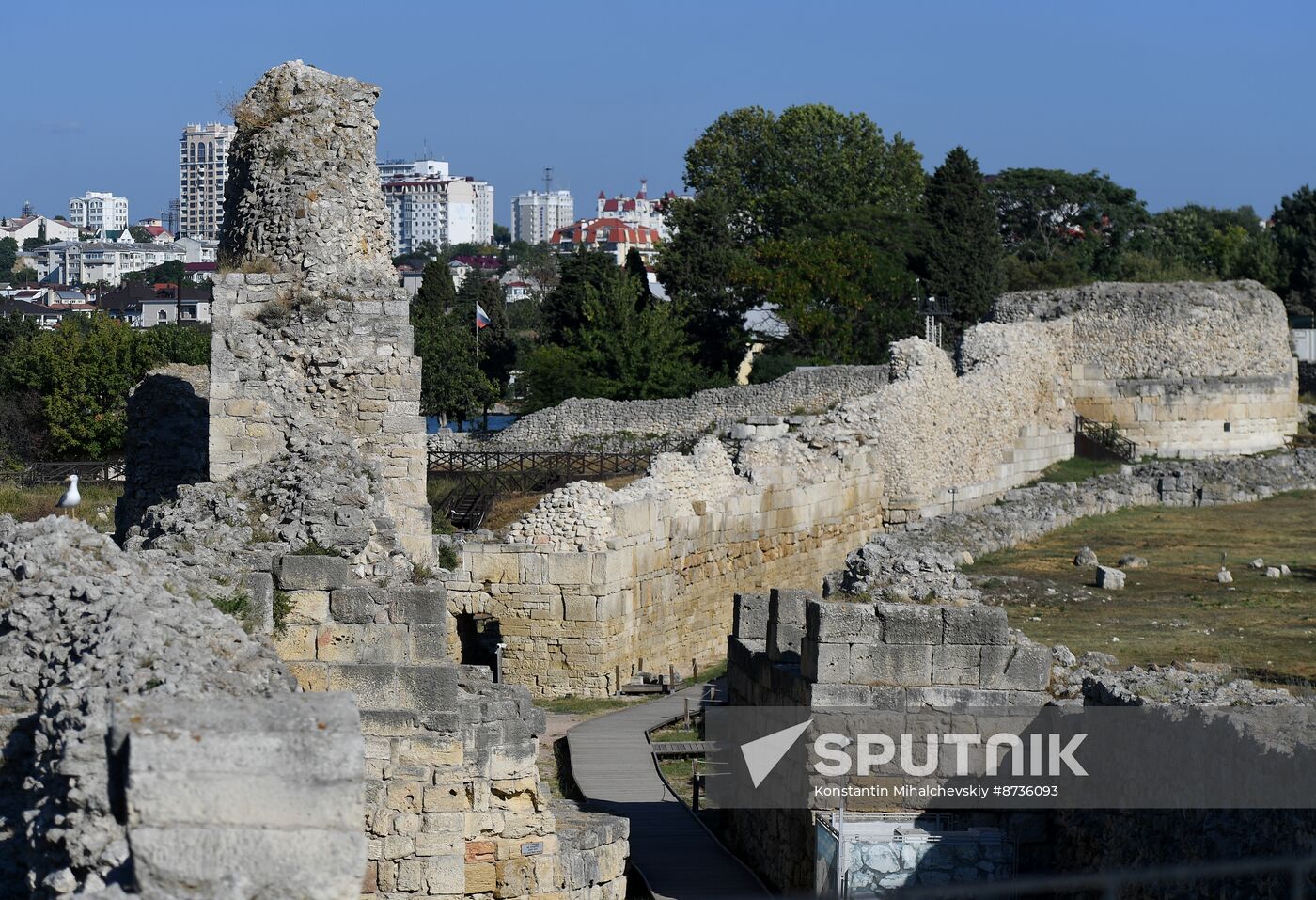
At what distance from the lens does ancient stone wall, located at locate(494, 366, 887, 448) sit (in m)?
38.2

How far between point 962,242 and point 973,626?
1728 inches

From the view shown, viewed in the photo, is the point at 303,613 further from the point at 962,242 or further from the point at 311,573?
the point at 962,242

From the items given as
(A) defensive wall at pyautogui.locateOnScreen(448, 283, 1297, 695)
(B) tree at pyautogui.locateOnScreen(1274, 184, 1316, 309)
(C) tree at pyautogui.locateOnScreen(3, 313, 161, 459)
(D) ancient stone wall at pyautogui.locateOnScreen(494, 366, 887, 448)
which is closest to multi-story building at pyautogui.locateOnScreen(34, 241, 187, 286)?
(B) tree at pyautogui.locateOnScreen(1274, 184, 1316, 309)

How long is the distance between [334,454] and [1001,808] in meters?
4.28

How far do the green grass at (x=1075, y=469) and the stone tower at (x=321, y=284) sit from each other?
24.3 metres

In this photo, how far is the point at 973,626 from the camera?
10680 mm

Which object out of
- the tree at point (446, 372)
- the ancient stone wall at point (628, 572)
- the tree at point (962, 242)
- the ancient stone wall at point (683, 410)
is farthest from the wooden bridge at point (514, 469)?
the tree at point (962, 242)

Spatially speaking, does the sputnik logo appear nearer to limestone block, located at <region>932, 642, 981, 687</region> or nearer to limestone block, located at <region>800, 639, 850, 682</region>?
limestone block, located at <region>800, 639, 850, 682</region>

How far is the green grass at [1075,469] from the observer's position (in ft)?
122

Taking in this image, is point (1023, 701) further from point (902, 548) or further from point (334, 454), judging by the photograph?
point (334, 454)

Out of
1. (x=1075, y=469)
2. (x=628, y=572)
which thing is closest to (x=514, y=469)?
(x=1075, y=469)

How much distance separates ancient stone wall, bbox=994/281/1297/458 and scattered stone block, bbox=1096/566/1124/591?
55.6 feet

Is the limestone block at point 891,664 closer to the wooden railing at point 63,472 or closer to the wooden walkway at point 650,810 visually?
the wooden walkway at point 650,810

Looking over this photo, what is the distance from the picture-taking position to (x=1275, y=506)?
112ft
